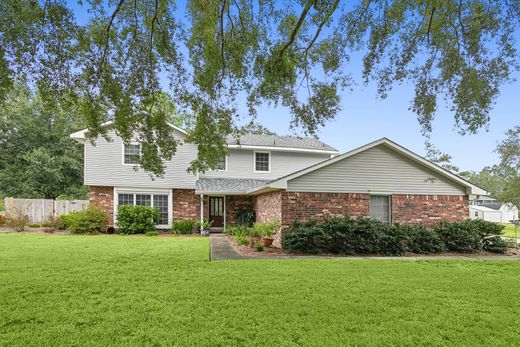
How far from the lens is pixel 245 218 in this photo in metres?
18.7

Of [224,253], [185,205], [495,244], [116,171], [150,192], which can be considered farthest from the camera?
[185,205]

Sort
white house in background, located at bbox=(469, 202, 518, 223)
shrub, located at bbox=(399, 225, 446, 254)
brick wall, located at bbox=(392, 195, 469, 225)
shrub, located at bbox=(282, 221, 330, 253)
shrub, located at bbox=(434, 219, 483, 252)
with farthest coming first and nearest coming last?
white house in background, located at bbox=(469, 202, 518, 223) < brick wall, located at bbox=(392, 195, 469, 225) < shrub, located at bbox=(434, 219, 483, 252) < shrub, located at bbox=(399, 225, 446, 254) < shrub, located at bbox=(282, 221, 330, 253)

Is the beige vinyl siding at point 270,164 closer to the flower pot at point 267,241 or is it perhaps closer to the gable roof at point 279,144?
the gable roof at point 279,144

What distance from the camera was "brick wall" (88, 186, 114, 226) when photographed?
728 inches

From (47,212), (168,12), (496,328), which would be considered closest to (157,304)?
(496,328)

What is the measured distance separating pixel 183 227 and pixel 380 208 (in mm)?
10222

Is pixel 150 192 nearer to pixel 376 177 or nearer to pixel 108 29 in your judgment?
pixel 376 177

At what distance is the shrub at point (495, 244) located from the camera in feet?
40.7

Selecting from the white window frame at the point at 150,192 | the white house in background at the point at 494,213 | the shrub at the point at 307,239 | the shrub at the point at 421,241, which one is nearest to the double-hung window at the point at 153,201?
the white window frame at the point at 150,192

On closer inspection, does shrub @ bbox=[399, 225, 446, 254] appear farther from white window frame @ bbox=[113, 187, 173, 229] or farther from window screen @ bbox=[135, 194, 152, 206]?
window screen @ bbox=[135, 194, 152, 206]

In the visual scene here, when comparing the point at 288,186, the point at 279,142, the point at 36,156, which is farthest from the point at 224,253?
the point at 36,156

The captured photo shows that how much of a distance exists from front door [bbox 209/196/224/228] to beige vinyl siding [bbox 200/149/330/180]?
56.3 inches

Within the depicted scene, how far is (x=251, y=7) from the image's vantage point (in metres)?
7.54

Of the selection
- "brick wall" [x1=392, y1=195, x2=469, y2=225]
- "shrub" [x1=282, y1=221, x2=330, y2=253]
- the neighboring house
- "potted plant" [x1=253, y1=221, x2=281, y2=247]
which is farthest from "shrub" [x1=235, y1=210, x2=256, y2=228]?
"brick wall" [x1=392, y1=195, x2=469, y2=225]
